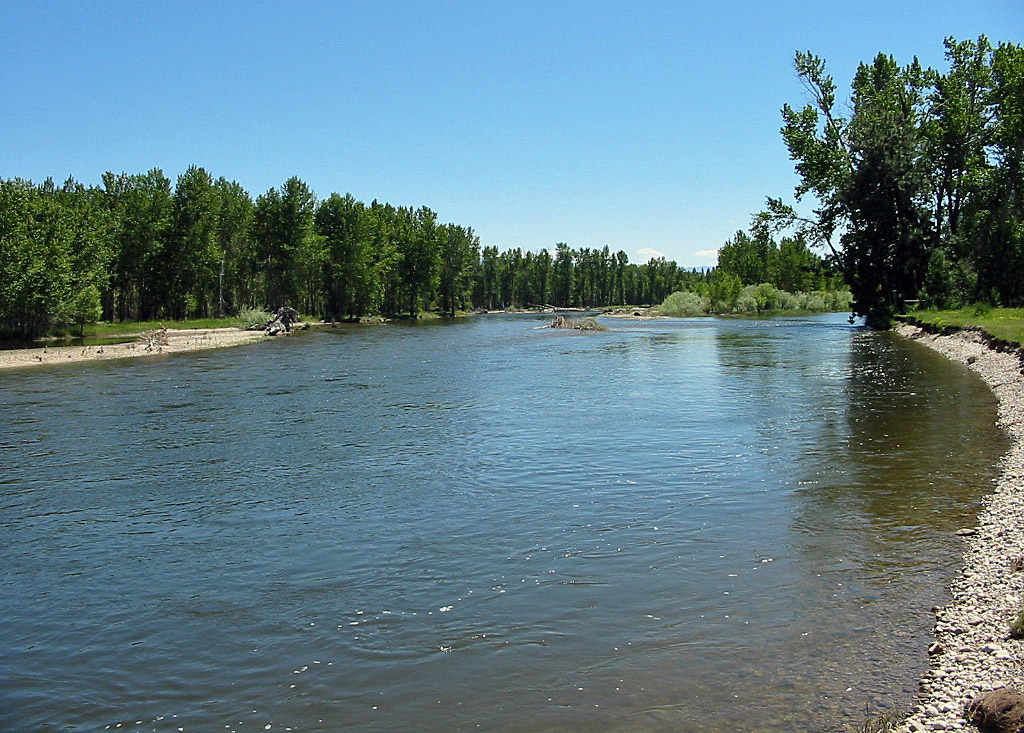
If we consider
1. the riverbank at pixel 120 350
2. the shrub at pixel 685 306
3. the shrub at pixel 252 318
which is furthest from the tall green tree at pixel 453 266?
the riverbank at pixel 120 350

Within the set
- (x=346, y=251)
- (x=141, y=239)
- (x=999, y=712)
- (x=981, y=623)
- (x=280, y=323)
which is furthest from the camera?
(x=346, y=251)

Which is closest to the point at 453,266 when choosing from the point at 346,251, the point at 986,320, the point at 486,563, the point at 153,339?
the point at 346,251

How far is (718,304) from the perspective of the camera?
4550 inches

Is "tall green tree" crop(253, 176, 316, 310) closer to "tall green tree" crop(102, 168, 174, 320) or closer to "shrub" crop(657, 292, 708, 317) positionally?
"tall green tree" crop(102, 168, 174, 320)

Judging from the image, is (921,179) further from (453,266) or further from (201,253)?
(453,266)

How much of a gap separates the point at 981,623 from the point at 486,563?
6378 mm

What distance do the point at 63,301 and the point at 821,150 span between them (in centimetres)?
6053

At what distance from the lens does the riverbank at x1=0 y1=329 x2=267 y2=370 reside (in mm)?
47938

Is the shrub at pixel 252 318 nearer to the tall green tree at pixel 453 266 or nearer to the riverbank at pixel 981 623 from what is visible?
the tall green tree at pixel 453 266

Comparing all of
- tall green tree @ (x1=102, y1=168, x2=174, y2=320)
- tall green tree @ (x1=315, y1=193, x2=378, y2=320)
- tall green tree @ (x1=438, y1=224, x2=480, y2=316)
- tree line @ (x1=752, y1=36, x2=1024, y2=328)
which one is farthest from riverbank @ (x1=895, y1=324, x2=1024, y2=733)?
tall green tree @ (x1=438, y1=224, x2=480, y2=316)

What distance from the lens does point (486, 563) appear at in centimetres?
1153

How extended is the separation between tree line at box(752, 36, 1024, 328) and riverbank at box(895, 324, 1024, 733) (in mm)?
49354

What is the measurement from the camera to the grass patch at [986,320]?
114ft

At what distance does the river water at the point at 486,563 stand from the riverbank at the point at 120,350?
81.7ft
